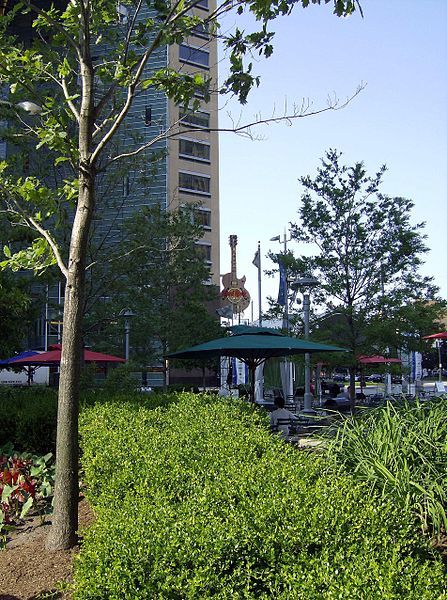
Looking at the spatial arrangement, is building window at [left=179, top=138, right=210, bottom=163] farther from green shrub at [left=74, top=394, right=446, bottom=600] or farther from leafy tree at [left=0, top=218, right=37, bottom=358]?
green shrub at [left=74, top=394, right=446, bottom=600]

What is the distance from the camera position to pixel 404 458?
446cm

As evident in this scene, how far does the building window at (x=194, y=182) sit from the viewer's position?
5575cm

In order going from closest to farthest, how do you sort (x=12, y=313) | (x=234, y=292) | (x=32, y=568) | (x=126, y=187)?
(x=32, y=568)
(x=12, y=313)
(x=126, y=187)
(x=234, y=292)

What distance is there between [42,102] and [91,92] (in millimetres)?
685

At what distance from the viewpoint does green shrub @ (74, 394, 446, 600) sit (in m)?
2.33

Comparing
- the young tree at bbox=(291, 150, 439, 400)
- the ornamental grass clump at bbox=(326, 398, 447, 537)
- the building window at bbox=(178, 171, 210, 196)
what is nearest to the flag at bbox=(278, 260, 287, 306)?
the young tree at bbox=(291, 150, 439, 400)

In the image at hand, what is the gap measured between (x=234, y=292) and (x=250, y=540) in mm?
49686

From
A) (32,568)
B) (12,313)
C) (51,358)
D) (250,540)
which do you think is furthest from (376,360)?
(250,540)

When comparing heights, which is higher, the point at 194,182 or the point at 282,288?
the point at 194,182

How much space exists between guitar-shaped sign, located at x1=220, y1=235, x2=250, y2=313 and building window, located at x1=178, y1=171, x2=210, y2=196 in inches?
320

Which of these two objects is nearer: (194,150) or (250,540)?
(250,540)

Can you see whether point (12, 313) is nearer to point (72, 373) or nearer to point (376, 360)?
point (72, 373)

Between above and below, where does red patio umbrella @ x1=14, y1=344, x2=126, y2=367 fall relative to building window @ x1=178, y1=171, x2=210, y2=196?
below

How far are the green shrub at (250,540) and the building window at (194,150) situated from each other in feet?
178
